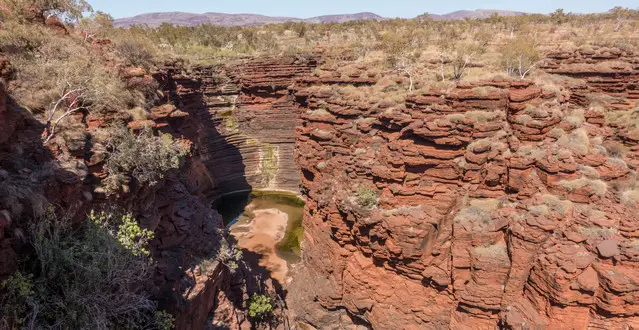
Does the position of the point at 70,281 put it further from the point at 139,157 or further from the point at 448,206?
the point at 448,206

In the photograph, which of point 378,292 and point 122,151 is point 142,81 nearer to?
point 122,151

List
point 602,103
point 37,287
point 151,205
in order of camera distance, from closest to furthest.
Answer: point 37,287 → point 151,205 → point 602,103

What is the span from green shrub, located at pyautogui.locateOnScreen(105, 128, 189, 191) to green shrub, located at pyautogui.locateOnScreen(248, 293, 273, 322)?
24.1 feet

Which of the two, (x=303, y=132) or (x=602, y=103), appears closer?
(x=602, y=103)

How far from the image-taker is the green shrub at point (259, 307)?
14.9 meters

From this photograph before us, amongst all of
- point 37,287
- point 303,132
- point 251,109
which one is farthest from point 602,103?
point 251,109

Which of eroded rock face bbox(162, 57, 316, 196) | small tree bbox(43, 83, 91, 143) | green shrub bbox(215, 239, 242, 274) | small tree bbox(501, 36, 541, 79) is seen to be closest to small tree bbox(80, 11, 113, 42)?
small tree bbox(43, 83, 91, 143)

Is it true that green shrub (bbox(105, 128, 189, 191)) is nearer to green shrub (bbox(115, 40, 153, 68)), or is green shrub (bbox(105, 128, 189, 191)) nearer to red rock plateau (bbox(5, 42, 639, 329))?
red rock plateau (bbox(5, 42, 639, 329))

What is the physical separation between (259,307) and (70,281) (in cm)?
899

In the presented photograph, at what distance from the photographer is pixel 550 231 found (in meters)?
10.4

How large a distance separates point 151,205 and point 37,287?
5.16 m

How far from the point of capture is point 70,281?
24.3 feet

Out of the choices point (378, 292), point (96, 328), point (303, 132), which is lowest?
point (378, 292)

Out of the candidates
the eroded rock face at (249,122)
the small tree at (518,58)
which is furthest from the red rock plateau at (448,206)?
the eroded rock face at (249,122)
